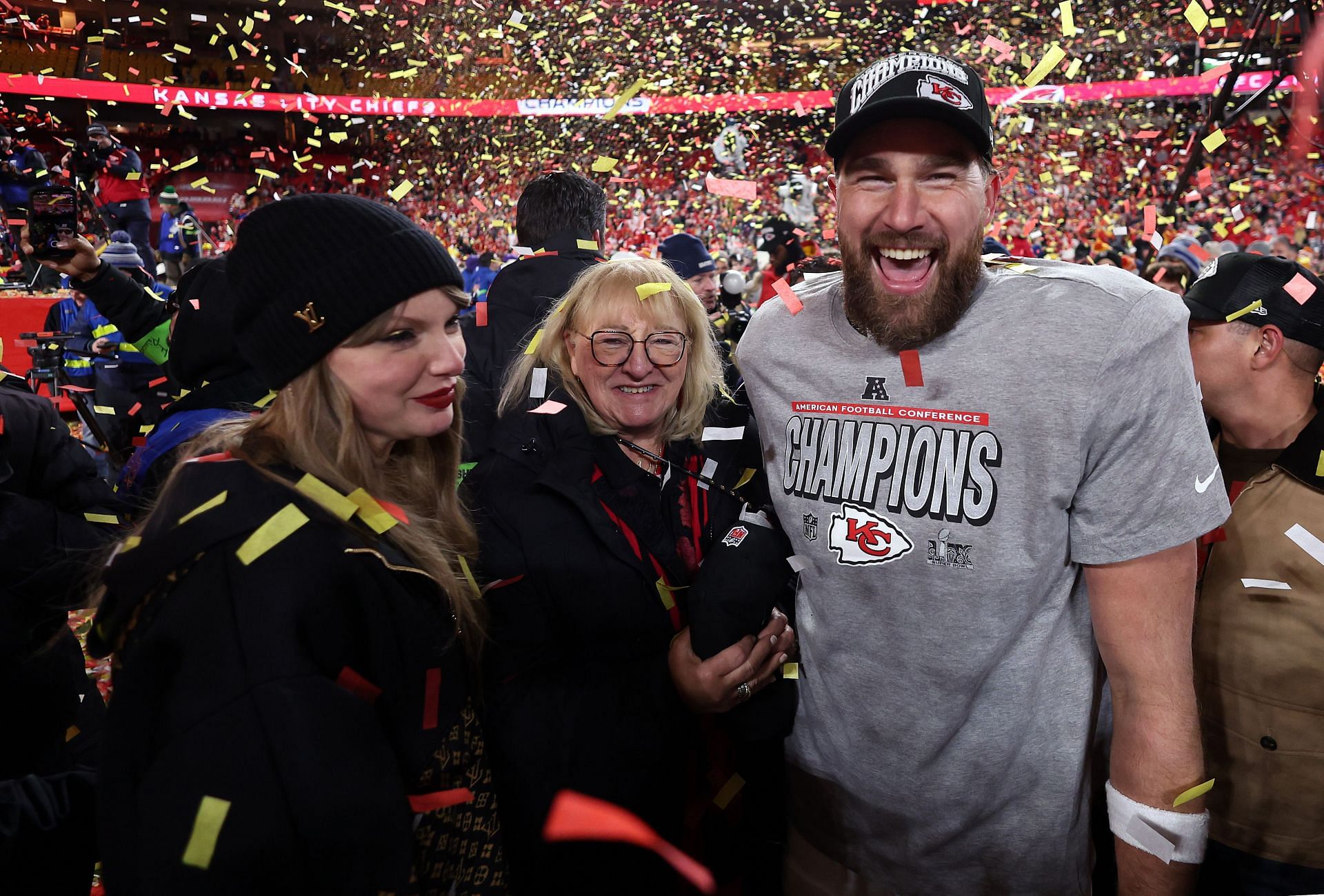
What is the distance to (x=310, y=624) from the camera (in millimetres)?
1212

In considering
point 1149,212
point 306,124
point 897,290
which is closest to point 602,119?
point 306,124

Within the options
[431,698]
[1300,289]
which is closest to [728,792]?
[431,698]

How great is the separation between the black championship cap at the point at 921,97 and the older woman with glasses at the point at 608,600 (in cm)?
80

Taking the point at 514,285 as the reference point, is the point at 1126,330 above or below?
above

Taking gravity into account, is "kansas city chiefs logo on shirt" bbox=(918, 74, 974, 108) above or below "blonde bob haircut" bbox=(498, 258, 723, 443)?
above

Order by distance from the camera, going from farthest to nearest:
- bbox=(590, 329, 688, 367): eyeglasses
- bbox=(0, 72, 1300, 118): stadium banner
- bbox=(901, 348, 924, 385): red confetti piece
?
bbox=(0, 72, 1300, 118): stadium banner
bbox=(590, 329, 688, 367): eyeglasses
bbox=(901, 348, 924, 385): red confetti piece

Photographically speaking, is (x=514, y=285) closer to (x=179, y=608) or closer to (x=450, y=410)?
(x=450, y=410)

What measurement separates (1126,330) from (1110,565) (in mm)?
379

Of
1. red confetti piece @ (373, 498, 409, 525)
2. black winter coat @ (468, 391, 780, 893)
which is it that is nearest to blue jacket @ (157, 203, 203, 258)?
black winter coat @ (468, 391, 780, 893)

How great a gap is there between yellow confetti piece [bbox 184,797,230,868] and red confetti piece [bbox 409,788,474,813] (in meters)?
0.29

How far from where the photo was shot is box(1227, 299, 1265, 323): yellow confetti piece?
7.30 feet

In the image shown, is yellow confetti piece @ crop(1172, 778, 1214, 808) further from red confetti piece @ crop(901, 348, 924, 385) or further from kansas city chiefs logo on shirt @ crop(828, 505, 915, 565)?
red confetti piece @ crop(901, 348, 924, 385)

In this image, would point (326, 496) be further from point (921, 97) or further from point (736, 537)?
point (921, 97)

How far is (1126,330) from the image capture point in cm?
139
